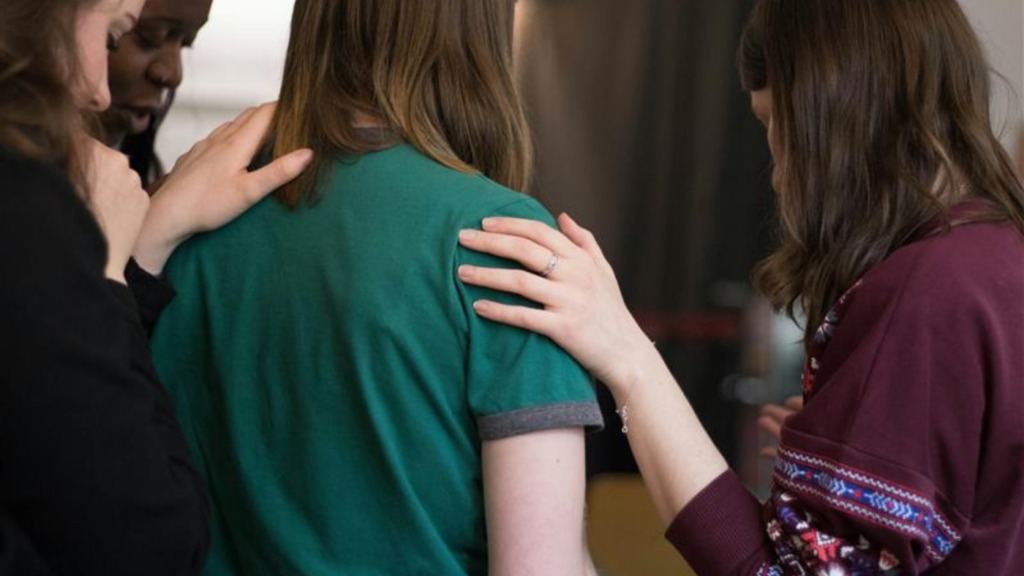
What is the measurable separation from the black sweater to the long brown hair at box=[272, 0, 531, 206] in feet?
1.01

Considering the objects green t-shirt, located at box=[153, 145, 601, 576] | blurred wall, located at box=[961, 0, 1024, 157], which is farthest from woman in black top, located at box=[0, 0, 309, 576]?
blurred wall, located at box=[961, 0, 1024, 157]

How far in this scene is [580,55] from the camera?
4.04 meters

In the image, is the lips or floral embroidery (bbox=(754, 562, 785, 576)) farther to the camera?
the lips

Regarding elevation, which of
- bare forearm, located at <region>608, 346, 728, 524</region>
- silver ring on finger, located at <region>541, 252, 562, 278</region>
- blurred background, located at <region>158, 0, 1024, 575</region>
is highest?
silver ring on finger, located at <region>541, 252, 562, 278</region>

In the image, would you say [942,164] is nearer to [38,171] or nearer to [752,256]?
[38,171]

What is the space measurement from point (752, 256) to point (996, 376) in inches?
115

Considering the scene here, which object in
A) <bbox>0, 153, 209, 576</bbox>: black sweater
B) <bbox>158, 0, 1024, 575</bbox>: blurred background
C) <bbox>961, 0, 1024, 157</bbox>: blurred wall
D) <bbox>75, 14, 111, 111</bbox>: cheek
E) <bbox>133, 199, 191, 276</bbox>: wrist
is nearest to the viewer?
<bbox>0, 153, 209, 576</bbox>: black sweater

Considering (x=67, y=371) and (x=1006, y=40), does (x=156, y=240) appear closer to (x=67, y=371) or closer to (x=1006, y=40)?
(x=67, y=371)

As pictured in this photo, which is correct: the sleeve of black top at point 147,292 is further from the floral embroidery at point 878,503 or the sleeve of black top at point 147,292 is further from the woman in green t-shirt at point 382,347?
the floral embroidery at point 878,503

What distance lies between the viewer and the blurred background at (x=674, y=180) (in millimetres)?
4023

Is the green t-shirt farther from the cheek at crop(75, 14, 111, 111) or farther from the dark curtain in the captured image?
the dark curtain

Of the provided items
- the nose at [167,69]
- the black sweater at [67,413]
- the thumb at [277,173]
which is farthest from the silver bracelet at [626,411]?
the nose at [167,69]

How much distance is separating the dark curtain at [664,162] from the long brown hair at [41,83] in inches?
118

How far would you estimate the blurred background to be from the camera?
4.02 meters
